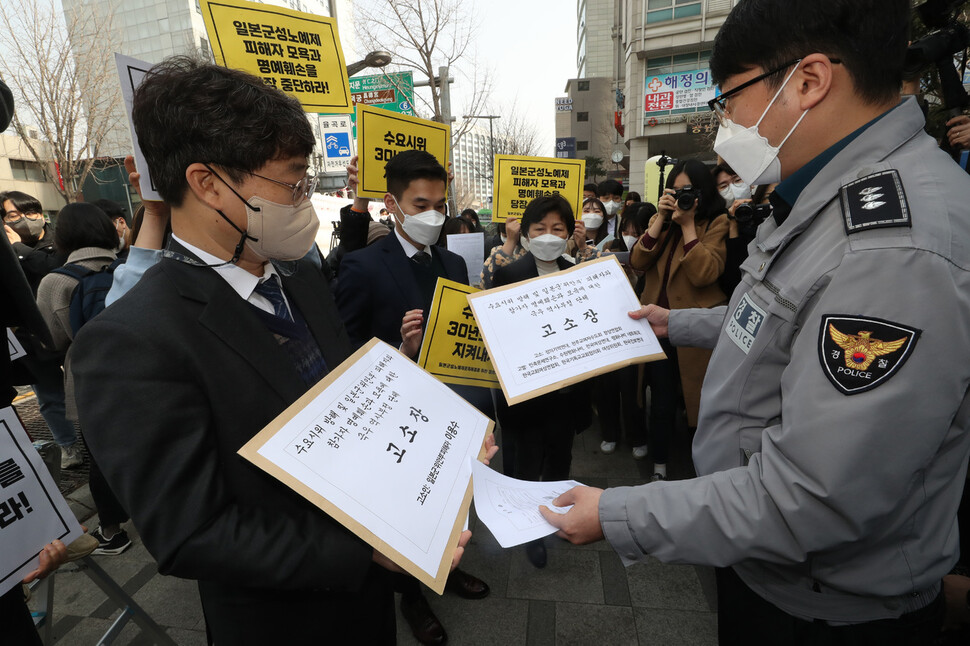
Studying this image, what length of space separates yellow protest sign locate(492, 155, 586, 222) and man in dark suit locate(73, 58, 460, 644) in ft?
10.5

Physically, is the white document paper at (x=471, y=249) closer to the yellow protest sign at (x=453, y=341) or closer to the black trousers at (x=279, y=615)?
the yellow protest sign at (x=453, y=341)

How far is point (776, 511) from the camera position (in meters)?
0.95

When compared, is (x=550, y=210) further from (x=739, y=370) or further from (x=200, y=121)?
(x=200, y=121)

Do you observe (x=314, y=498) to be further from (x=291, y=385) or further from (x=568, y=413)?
(x=568, y=413)

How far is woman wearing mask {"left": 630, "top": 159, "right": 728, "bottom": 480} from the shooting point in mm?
3166

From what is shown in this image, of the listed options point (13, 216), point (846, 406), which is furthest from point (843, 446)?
point (13, 216)

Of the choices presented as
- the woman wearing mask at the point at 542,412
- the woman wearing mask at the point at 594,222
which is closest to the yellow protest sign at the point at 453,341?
the woman wearing mask at the point at 542,412

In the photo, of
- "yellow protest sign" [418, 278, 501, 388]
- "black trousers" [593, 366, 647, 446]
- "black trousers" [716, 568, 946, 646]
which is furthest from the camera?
"black trousers" [593, 366, 647, 446]

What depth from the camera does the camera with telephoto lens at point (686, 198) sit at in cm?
316

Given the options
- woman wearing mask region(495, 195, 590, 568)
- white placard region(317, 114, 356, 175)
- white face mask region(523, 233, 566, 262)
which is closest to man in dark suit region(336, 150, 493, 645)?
woman wearing mask region(495, 195, 590, 568)

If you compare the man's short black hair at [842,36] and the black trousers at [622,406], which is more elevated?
the man's short black hair at [842,36]

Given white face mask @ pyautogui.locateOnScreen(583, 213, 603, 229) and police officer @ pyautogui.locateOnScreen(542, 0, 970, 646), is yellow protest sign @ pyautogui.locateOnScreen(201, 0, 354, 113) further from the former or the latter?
white face mask @ pyautogui.locateOnScreen(583, 213, 603, 229)

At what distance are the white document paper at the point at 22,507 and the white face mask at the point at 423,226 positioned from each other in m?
1.76

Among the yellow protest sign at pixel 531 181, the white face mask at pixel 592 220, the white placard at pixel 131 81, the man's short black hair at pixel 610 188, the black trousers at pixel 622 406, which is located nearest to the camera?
the white placard at pixel 131 81
